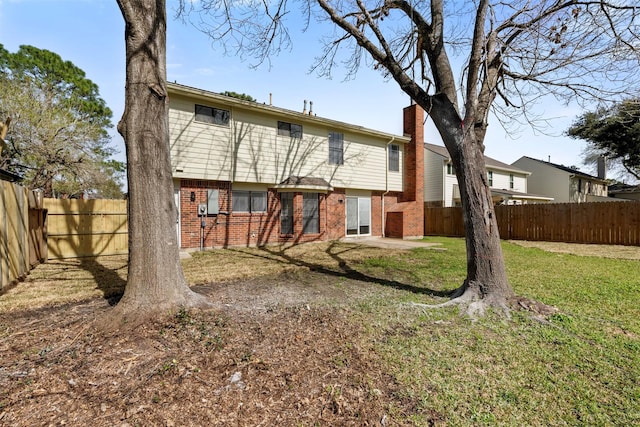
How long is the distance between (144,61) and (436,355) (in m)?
4.93

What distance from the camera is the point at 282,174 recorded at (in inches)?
478

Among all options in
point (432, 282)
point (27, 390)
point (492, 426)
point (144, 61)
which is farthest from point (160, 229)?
point (432, 282)

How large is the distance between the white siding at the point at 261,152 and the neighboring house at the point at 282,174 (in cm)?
3

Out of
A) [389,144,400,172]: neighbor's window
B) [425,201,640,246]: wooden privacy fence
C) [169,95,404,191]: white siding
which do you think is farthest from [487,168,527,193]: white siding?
[169,95,404,191]: white siding

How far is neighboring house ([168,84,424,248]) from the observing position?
10.2m

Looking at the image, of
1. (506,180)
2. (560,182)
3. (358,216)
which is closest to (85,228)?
(358,216)

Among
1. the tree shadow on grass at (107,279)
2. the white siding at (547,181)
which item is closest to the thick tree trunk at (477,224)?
the tree shadow on grass at (107,279)

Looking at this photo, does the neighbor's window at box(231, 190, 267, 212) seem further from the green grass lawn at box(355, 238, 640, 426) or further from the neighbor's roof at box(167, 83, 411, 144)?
the green grass lawn at box(355, 238, 640, 426)

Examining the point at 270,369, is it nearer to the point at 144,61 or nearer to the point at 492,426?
the point at 492,426

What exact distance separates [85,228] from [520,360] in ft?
37.9

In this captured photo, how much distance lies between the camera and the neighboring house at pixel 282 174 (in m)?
10.2

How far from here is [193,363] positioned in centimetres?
277

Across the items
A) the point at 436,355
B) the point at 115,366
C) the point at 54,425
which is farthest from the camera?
the point at 436,355

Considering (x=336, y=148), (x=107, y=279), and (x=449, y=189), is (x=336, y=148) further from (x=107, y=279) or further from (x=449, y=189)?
(x=449, y=189)
